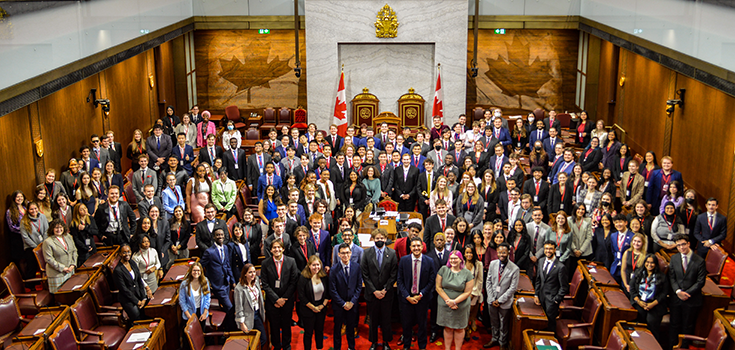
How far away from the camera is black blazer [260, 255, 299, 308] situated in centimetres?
816

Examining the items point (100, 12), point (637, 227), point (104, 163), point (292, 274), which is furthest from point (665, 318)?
point (100, 12)

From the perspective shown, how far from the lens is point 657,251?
9.58 meters

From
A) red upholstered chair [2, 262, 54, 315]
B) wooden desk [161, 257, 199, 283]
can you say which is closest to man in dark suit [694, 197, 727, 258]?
wooden desk [161, 257, 199, 283]

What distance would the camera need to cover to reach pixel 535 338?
7.55 m

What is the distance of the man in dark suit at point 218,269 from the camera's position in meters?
8.44

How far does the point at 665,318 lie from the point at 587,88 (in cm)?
1007

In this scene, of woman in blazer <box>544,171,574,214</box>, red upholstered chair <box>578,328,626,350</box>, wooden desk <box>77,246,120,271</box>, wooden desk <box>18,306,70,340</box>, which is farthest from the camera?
woman in blazer <box>544,171,574,214</box>

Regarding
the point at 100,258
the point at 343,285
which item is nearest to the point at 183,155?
the point at 100,258

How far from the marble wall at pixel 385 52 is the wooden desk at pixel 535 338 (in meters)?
9.81

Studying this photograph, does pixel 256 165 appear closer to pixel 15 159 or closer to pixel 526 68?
pixel 15 159

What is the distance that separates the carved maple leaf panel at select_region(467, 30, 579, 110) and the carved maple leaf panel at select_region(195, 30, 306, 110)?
484 cm

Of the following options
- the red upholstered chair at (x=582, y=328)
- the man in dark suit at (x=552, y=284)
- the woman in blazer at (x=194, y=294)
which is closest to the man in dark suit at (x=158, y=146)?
the woman in blazer at (x=194, y=294)

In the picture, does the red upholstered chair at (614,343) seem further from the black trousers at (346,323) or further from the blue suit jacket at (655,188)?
the blue suit jacket at (655,188)

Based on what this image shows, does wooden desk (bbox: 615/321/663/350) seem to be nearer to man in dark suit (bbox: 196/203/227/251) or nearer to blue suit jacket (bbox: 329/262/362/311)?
blue suit jacket (bbox: 329/262/362/311)
